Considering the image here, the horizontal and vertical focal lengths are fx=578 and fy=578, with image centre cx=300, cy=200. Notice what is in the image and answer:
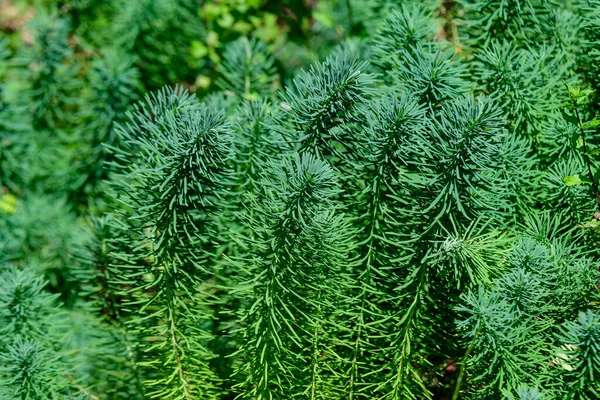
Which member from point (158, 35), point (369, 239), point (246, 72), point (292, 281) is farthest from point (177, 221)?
point (158, 35)

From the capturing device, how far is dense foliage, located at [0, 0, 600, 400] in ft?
3.08

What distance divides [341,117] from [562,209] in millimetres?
508

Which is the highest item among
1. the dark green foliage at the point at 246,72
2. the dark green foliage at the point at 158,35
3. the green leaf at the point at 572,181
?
the green leaf at the point at 572,181

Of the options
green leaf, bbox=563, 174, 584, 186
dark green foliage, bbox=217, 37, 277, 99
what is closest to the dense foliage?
green leaf, bbox=563, 174, 584, 186

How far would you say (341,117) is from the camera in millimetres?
1031

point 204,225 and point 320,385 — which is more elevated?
point 204,225

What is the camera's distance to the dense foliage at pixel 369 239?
3.08ft

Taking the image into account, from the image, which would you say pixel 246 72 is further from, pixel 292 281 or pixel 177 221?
pixel 292 281

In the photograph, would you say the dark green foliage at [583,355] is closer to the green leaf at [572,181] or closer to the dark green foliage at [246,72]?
the green leaf at [572,181]

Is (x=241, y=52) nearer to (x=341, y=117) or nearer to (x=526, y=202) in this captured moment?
(x=341, y=117)

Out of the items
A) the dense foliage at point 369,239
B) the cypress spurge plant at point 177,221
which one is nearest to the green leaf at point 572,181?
the dense foliage at point 369,239

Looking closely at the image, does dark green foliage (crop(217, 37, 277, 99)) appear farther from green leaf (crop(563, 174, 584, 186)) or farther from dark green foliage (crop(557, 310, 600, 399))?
dark green foliage (crop(557, 310, 600, 399))

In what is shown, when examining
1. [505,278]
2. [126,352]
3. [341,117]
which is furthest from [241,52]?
[505,278]

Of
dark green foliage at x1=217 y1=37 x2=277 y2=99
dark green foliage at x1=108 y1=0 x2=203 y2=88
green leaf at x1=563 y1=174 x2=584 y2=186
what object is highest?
green leaf at x1=563 y1=174 x2=584 y2=186
